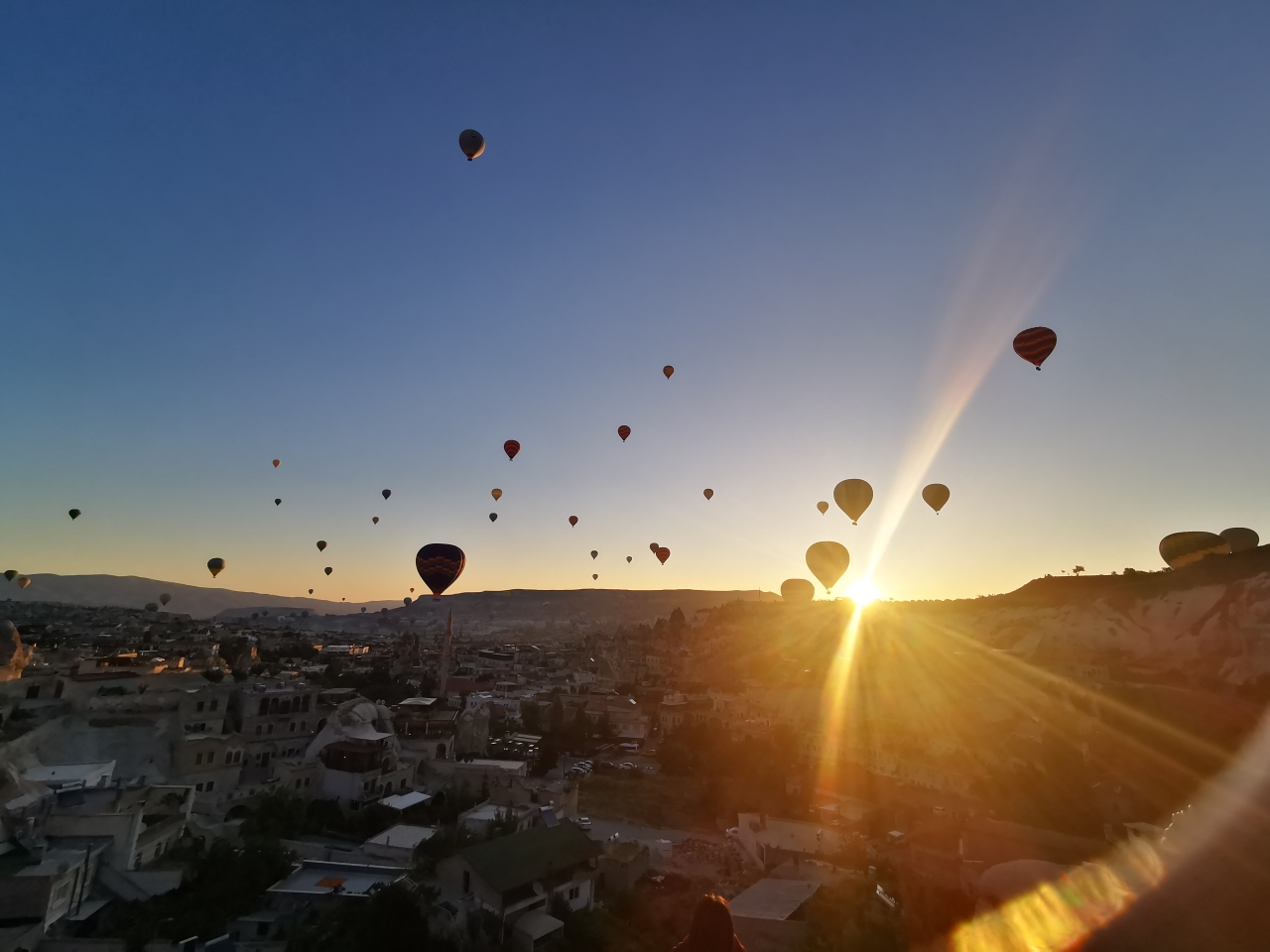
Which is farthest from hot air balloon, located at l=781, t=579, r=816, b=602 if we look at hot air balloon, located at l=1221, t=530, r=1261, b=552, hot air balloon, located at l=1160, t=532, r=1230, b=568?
hot air balloon, located at l=1221, t=530, r=1261, b=552

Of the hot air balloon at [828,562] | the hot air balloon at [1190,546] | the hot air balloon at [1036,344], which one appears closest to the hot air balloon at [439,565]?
the hot air balloon at [828,562]

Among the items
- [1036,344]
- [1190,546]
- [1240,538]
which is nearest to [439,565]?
[1036,344]

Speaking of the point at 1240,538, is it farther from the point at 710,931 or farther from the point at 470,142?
the point at 710,931

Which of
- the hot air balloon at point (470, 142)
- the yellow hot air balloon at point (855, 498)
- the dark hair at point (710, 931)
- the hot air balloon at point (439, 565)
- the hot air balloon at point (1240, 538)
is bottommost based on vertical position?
the dark hair at point (710, 931)

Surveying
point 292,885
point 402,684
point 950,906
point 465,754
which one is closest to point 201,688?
point 465,754

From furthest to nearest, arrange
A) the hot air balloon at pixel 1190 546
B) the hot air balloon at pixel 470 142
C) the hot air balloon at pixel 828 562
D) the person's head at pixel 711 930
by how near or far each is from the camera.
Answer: the hot air balloon at pixel 1190 546
the hot air balloon at pixel 828 562
the hot air balloon at pixel 470 142
the person's head at pixel 711 930

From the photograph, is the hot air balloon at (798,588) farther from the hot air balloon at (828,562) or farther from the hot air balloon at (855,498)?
the hot air balloon at (855,498)
